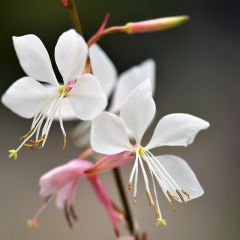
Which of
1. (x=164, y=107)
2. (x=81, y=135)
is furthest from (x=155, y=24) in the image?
(x=164, y=107)

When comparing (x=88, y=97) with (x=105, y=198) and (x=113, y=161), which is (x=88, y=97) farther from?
(x=105, y=198)

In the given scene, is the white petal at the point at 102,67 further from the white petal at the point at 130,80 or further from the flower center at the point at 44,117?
the flower center at the point at 44,117

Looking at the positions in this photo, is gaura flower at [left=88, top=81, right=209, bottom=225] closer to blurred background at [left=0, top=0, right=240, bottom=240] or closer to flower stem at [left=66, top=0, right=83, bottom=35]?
flower stem at [left=66, top=0, right=83, bottom=35]

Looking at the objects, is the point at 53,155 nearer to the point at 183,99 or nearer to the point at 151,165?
the point at 183,99

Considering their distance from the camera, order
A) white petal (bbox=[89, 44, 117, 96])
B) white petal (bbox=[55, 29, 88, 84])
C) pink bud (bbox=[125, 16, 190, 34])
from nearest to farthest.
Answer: white petal (bbox=[55, 29, 88, 84]) → pink bud (bbox=[125, 16, 190, 34]) → white petal (bbox=[89, 44, 117, 96])

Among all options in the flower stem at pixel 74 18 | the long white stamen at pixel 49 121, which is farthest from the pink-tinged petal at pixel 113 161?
the flower stem at pixel 74 18

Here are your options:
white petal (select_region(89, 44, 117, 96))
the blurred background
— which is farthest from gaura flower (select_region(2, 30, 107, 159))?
the blurred background

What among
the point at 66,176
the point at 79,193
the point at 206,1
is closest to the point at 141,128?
the point at 66,176
